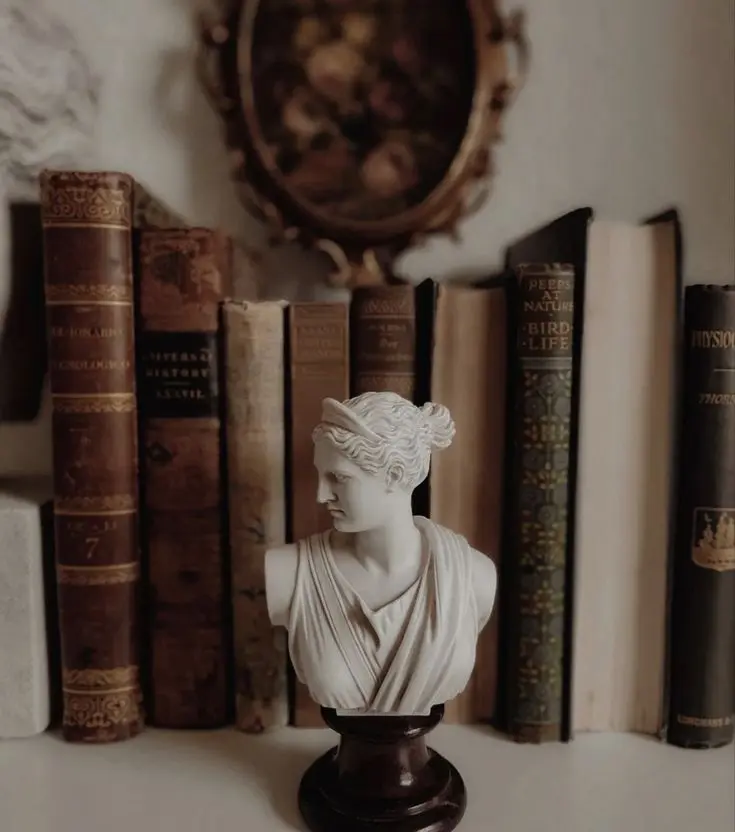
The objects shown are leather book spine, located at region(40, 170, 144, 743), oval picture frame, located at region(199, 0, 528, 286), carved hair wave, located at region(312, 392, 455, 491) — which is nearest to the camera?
carved hair wave, located at region(312, 392, 455, 491)

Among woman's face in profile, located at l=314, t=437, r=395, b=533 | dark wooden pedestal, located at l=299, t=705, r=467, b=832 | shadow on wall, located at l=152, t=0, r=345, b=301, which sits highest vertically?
shadow on wall, located at l=152, t=0, r=345, b=301

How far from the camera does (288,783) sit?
67cm

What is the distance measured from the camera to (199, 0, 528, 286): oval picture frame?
0.83 m

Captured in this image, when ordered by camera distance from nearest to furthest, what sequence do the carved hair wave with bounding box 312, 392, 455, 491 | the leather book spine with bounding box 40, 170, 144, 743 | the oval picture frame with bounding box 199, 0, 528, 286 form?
the carved hair wave with bounding box 312, 392, 455, 491, the leather book spine with bounding box 40, 170, 144, 743, the oval picture frame with bounding box 199, 0, 528, 286

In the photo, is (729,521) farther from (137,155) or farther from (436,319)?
(137,155)

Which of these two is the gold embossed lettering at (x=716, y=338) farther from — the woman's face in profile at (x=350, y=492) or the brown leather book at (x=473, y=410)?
the woman's face in profile at (x=350, y=492)

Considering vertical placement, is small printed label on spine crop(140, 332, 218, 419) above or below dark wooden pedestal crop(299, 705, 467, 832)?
above

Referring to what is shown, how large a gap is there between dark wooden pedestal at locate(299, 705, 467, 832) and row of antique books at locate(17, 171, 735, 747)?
110 mm

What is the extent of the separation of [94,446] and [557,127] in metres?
0.53

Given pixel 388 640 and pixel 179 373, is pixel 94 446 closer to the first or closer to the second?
pixel 179 373

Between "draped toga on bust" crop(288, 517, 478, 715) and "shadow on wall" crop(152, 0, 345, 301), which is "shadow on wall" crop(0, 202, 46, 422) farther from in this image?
"draped toga on bust" crop(288, 517, 478, 715)

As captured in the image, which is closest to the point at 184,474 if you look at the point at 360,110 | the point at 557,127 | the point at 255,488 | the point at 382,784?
the point at 255,488

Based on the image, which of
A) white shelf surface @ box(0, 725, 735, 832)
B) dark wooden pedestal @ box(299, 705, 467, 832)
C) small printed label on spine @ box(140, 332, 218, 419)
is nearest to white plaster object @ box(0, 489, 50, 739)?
white shelf surface @ box(0, 725, 735, 832)

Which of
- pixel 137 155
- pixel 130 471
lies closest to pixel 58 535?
pixel 130 471
